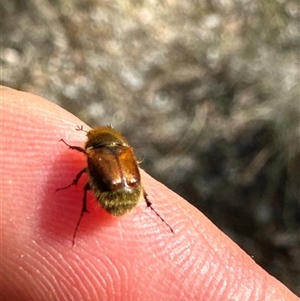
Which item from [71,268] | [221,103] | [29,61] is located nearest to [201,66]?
[221,103]

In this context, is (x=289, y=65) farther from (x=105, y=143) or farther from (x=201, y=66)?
(x=105, y=143)

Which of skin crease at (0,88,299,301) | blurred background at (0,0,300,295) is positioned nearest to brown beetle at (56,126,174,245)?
skin crease at (0,88,299,301)

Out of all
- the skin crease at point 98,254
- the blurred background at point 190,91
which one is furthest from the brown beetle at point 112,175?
the blurred background at point 190,91

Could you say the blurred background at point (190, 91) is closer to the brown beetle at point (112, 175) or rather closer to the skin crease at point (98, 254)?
the skin crease at point (98, 254)

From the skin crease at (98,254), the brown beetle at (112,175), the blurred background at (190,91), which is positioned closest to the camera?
the brown beetle at (112,175)

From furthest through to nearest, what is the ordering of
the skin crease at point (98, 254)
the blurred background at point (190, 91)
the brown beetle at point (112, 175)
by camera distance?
the blurred background at point (190, 91)
the skin crease at point (98, 254)
the brown beetle at point (112, 175)

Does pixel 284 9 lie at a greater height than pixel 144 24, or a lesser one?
greater

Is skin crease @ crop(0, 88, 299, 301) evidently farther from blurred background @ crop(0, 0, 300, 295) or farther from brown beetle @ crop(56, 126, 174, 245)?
blurred background @ crop(0, 0, 300, 295)
